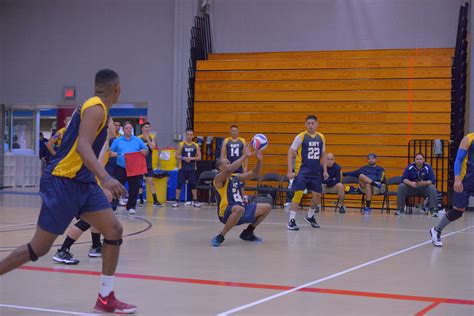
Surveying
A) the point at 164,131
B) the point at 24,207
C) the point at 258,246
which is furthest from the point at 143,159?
the point at 164,131

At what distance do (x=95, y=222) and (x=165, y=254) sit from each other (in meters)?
3.34

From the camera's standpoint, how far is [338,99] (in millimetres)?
19047

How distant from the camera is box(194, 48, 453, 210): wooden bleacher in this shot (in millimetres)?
18312

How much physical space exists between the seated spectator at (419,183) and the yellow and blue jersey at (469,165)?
6.42 meters

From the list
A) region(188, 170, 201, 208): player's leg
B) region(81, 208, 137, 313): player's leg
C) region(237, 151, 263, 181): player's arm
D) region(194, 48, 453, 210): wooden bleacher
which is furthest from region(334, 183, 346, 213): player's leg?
region(81, 208, 137, 313): player's leg

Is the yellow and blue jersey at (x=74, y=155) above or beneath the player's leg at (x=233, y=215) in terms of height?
above

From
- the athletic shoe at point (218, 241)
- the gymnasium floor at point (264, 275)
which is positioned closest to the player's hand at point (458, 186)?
the gymnasium floor at point (264, 275)

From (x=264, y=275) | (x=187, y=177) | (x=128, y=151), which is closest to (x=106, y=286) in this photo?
(x=264, y=275)

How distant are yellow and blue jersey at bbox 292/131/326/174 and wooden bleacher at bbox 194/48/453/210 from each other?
6.57 metres

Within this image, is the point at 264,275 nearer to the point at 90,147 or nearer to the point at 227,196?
the point at 227,196

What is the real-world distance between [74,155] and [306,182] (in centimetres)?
752

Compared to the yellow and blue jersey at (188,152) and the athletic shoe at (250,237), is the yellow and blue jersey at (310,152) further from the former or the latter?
the yellow and blue jersey at (188,152)

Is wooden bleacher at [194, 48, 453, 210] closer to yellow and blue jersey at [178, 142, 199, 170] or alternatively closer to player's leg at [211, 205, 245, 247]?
yellow and blue jersey at [178, 142, 199, 170]

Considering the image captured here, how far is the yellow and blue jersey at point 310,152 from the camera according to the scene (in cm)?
1220
